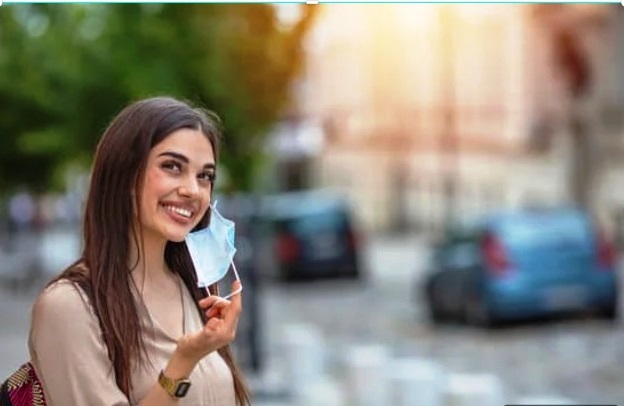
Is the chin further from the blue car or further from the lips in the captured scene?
the blue car

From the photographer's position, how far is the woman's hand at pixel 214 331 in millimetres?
2672

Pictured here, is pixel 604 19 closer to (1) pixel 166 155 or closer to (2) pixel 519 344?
(2) pixel 519 344

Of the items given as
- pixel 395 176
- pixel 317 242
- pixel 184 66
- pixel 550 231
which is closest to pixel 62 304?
pixel 184 66

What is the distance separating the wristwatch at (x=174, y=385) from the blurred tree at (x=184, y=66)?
12.6 metres

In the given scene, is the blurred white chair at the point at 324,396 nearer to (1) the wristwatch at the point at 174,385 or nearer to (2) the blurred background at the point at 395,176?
(2) the blurred background at the point at 395,176

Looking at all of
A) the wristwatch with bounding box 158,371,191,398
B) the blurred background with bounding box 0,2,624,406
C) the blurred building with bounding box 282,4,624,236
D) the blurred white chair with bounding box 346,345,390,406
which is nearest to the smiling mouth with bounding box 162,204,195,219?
the wristwatch with bounding box 158,371,191,398

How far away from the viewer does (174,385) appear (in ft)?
8.84

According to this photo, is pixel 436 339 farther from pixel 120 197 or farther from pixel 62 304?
pixel 62 304

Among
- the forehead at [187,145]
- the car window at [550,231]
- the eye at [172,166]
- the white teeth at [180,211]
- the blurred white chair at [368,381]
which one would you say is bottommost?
the car window at [550,231]

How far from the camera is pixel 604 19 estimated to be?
3422 cm

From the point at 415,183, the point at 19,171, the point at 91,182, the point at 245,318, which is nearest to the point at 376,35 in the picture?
the point at 415,183

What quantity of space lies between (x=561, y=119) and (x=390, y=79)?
12298mm

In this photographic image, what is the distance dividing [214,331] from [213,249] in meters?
0.24

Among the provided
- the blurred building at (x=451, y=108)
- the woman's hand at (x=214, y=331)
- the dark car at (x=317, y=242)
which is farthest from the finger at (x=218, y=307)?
the blurred building at (x=451, y=108)
